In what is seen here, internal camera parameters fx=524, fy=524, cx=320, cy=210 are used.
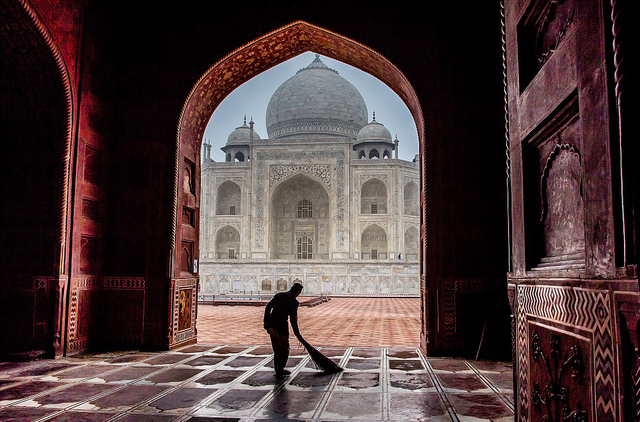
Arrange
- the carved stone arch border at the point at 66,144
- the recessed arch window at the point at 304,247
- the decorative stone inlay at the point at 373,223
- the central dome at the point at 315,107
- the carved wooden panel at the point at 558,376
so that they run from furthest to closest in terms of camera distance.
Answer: the central dome at the point at 315,107 < the recessed arch window at the point at 304,247 < the decorative stone inlay at the point at 373,223 < the carved stone arch border at the point at 66,144 < the carved wooden panel at the point at 558,376

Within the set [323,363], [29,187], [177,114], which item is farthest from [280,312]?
[29,187]

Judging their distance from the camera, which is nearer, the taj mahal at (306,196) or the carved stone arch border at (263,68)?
the carved stone arch border at (263,68)

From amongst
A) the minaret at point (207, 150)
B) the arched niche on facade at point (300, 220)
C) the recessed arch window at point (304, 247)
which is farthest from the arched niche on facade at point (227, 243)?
the minaret at point (207, 150)

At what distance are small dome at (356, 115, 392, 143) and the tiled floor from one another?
24.2m

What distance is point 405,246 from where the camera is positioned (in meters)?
29.4

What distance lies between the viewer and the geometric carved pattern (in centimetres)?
148

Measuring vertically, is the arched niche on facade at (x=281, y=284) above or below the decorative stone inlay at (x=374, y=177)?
below

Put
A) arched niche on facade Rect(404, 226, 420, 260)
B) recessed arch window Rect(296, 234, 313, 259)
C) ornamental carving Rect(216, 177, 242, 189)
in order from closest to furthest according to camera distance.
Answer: ornamental carving Rect(216, 177, 242, 189), recessed arch window Rect(296, 234, 313, 259), arched niche on facade Rect(404, 226, 420, 260)

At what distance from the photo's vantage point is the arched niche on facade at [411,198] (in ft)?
94.8

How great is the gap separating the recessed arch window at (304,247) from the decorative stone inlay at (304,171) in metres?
3.99

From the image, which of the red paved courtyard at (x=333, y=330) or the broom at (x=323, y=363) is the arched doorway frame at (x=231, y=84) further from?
the broom at (x=323, y=363)

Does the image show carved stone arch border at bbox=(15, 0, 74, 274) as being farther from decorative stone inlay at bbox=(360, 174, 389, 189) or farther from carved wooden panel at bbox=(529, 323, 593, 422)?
decorative stone inlay at bbox=(360, 174, 389, 189)

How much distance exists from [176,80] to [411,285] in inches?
687

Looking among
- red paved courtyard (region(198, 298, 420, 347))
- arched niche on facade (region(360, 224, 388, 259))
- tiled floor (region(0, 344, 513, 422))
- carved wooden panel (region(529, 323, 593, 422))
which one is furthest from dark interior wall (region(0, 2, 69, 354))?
arched niche on facade (region(360, 224, 388, 259))
